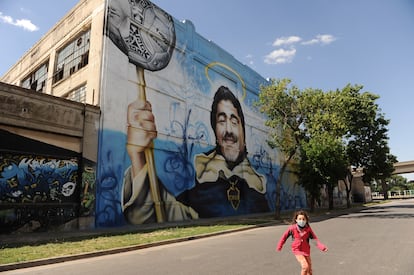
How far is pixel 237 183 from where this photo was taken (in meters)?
26.9

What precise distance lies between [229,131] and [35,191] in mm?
16316

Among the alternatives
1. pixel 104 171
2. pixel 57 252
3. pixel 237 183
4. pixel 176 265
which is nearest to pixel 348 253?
pixel 176 265

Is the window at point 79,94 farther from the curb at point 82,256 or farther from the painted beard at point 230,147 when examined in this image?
the painted beard at point 230,147

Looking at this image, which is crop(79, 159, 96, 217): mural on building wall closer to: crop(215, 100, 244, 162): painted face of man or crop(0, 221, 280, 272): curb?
crop(0, 221, 280, 272): curb

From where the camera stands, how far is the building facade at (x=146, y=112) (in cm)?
1672

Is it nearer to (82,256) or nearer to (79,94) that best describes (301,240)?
(82,256)

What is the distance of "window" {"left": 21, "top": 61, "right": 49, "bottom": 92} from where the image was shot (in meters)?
24.0

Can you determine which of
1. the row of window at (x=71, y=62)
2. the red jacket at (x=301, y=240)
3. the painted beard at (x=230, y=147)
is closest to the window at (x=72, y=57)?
the row of window at (x=71, y=62)

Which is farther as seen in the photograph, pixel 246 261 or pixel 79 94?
pixel 79 94

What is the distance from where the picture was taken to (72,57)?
20.8 meters

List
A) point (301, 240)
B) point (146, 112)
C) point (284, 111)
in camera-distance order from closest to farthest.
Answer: point (301, 240)
point (146, 112)
point (284, 111)

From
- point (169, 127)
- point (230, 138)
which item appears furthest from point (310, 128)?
point (169, 127)

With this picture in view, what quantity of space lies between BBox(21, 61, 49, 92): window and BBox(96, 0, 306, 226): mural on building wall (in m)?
9.03

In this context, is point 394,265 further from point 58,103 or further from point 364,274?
point 58,103
